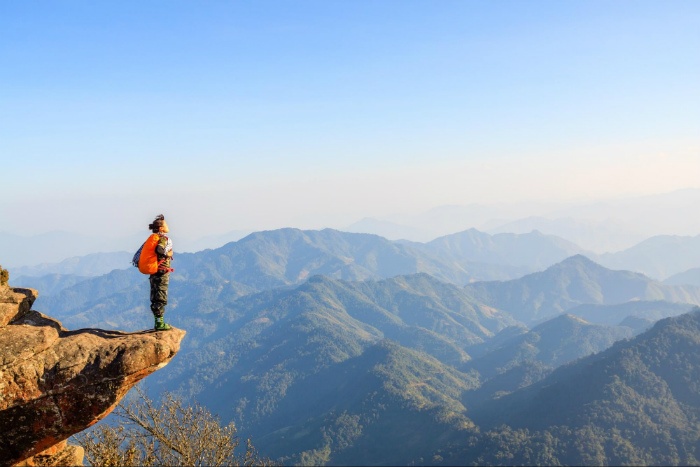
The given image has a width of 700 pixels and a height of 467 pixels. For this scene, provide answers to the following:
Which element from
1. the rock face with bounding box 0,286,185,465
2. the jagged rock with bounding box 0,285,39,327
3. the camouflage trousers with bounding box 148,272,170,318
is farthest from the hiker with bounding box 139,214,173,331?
the jagged rock with bounding box 0,285,39,327

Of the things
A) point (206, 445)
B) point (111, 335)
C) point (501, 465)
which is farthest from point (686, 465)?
point (111, 335)

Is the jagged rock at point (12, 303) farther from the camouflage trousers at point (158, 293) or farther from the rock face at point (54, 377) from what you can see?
the camouflage trousers at point (158, 293)

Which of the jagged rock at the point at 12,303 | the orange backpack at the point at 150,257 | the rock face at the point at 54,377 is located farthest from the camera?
the orange backpack at the point at 150,257

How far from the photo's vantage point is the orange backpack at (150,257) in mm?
21597

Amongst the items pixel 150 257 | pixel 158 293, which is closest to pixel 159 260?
pixel 150 257

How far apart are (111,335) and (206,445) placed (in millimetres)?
11158

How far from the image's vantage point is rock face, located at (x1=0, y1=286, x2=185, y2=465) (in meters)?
18.7

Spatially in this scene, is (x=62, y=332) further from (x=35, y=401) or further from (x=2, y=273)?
(x=2, y=273)

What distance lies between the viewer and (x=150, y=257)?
21766 millimetres

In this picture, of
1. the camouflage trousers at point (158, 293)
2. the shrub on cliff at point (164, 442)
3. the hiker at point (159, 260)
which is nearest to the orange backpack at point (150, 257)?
the hiker at point (159, 260)

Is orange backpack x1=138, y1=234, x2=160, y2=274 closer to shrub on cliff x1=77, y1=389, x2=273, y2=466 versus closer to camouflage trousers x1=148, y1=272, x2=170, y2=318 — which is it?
camouflage trousers x1=148, y1=272, x2=170, y2=318

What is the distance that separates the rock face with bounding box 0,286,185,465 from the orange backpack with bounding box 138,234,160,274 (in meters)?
3.23

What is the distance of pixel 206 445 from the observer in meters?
28.4

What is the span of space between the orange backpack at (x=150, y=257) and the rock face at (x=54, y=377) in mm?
3233
